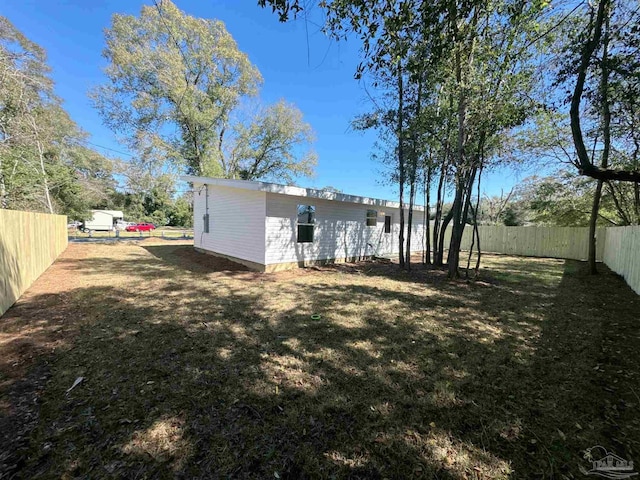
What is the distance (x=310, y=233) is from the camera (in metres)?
9.44

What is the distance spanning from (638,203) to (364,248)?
969cm

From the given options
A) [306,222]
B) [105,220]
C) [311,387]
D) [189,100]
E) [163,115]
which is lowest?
[311,387]

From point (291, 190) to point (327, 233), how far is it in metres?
2.53

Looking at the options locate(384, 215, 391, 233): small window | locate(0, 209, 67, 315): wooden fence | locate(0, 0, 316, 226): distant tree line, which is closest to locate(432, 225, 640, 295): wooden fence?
locate(384, 215, 391, 233): small window

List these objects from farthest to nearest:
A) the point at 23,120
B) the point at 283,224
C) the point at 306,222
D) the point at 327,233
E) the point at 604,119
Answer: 1. the point at 23,120
2. the point at 327,233
3. the point at 306,222
4. the point at 283,224
5. the point at 604,119

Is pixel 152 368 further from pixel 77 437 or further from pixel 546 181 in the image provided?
pixel 546 181

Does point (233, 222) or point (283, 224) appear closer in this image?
point (283, 224)

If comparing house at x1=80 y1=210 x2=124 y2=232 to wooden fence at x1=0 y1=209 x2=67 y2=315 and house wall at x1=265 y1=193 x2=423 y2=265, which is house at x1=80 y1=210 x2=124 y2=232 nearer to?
wooden fence at x1=0 y1=209 x2=67 y2=315

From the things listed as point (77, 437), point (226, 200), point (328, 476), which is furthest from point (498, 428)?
point (226, 200)

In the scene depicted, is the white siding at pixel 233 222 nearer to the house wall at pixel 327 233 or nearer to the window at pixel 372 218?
the house wall at pixel 327 233

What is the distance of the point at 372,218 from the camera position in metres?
11.9

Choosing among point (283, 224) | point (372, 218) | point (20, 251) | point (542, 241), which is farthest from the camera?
point (542, 241)

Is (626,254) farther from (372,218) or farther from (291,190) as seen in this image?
(291,190)

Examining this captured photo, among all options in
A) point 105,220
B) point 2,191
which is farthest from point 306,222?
point 105,220
